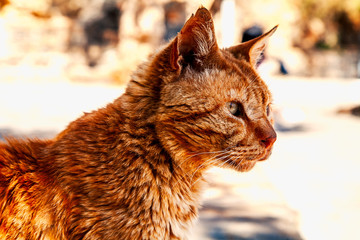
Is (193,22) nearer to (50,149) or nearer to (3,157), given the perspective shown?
(50,149)

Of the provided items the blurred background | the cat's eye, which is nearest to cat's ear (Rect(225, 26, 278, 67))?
the cat's eye

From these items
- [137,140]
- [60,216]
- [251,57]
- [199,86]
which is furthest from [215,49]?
[60,216]

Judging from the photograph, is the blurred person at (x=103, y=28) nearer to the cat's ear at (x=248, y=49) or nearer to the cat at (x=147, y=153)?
the cat's ear at (x=248, y=49)

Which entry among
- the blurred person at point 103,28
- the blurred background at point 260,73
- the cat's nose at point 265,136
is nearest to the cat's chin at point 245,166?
the cat's nose at point 265,136

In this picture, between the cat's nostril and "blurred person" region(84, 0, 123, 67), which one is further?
"blurred person" region(84, 0, 123, 67)

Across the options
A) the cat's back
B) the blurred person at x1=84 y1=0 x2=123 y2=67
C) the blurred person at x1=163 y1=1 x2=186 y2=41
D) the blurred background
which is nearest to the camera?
the cat's back

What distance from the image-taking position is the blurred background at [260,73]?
2877 millimetres

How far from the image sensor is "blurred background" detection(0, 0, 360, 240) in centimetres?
288

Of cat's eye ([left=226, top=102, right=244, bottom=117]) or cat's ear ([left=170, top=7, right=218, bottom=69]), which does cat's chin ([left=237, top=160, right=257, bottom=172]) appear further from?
cat's ear ([left=170, top=7, right=218, bottom=69])

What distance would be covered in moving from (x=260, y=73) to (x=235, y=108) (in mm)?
692

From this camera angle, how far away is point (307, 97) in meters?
12.1

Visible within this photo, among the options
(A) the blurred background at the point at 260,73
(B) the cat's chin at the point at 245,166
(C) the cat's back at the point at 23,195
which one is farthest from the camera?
(A) the blurred background at the point at 260,73

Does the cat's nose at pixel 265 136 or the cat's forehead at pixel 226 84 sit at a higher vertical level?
the cat's forehead at pixel 226 84

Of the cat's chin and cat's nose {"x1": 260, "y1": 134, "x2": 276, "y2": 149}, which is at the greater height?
cat's nose {"x1": 260, "y1": 134, "x2": 276, "y2": 149}
